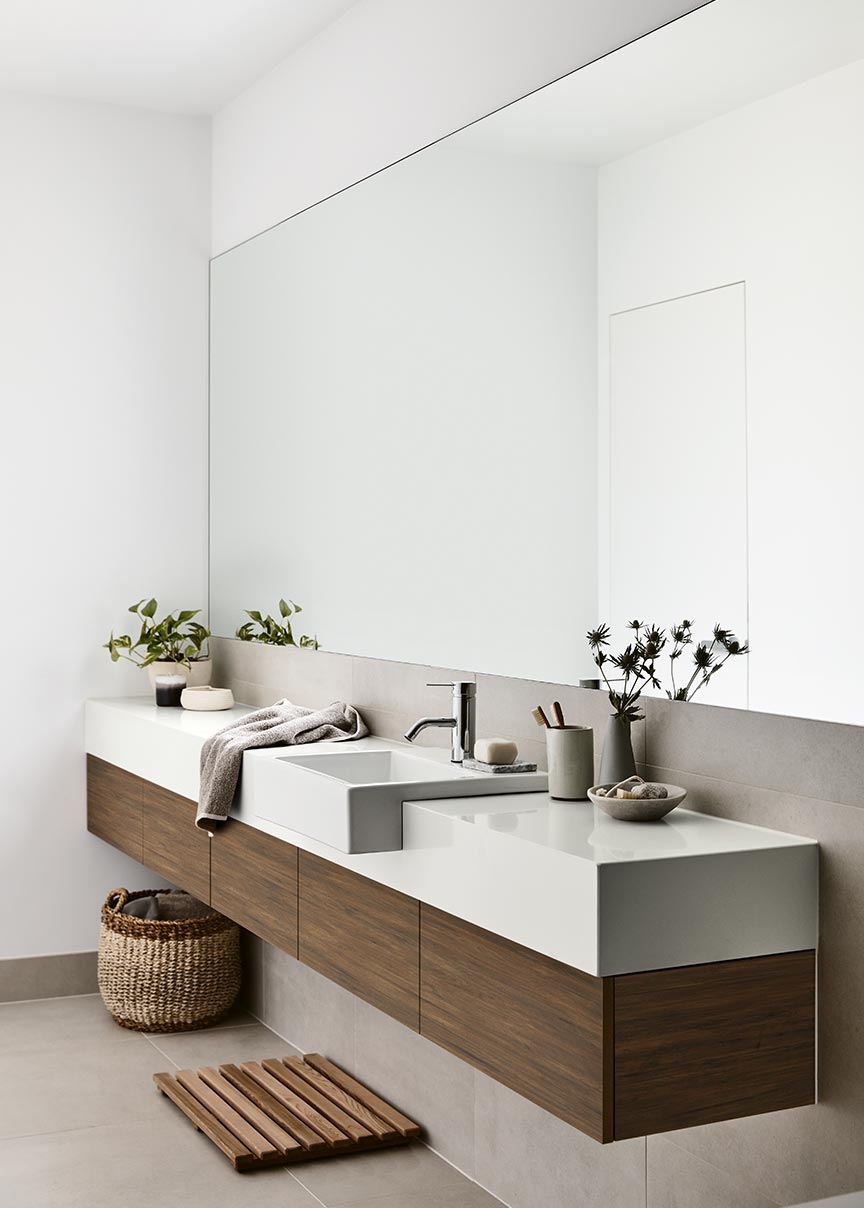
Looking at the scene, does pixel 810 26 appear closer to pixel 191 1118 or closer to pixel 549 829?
pixel 549 829

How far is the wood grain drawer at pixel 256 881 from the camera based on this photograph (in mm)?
2906

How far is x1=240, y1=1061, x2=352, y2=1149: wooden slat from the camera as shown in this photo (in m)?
3.10

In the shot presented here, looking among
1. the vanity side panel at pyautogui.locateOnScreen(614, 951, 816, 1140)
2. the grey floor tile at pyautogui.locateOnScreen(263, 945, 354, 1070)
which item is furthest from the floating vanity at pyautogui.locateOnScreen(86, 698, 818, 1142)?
the grey floor tile at pyautogui.locateOnScreen(263, 945, 354, 1070)

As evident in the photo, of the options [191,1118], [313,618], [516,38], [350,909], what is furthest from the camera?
[313,618]

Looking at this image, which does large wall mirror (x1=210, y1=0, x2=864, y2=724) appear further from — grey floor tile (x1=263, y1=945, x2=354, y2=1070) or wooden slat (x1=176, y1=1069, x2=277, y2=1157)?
wooden slat (x1=176, y1=1069, x2=277, y2=1157)

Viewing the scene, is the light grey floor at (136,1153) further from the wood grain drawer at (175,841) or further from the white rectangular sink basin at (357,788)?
the white rectangular sink basin at (357,788)

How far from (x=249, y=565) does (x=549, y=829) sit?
2209mm

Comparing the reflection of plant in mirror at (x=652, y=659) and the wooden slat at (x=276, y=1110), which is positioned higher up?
the reflection of plant in mirror at (x=652, y=659)

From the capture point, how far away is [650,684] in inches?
93.0

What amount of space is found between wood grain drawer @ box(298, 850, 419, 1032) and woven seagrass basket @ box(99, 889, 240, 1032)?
3.88 feet

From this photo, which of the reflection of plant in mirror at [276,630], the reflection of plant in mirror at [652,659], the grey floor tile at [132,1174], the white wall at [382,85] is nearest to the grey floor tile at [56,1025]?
the grey floor tile at [132,1174]

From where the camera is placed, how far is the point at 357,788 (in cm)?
230

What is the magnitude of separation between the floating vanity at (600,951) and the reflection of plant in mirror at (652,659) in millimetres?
203

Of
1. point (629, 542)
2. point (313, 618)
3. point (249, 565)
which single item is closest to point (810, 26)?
point (629, 542)
